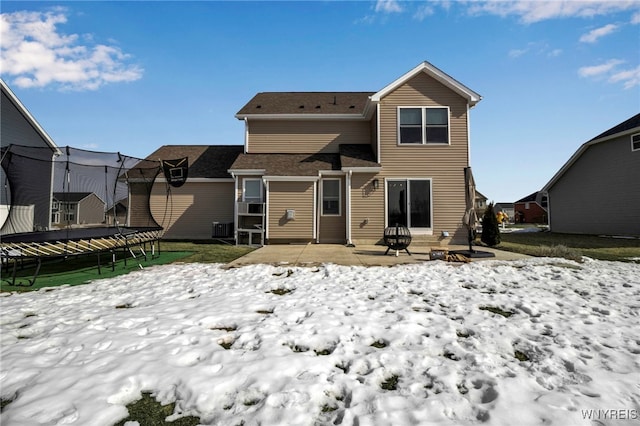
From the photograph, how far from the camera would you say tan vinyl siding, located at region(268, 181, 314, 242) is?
12531 mm

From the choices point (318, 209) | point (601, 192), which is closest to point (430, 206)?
point (318, 209)

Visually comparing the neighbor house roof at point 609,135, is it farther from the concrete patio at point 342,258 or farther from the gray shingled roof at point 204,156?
the gray shingled roof at point 204,156

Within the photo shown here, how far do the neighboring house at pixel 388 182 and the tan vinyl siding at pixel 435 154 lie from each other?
39mm

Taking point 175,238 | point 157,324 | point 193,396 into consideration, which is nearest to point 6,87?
point 175,238

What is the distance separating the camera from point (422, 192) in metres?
12.3

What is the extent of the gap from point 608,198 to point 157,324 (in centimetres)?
2253

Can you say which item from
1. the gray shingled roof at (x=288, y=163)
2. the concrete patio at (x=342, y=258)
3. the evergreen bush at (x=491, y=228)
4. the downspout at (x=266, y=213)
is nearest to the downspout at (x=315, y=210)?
the gray shingled roof at (x=288, y=163)

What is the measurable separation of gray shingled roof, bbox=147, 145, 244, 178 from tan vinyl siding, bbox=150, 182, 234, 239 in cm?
63

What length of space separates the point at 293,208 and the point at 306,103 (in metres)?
6.61

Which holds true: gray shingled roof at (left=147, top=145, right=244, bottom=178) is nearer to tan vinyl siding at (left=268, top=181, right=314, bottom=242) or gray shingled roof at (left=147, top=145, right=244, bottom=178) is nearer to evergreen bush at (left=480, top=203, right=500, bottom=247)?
tan vinyl siding at (left=268, top=181, right=314, bottom=242)

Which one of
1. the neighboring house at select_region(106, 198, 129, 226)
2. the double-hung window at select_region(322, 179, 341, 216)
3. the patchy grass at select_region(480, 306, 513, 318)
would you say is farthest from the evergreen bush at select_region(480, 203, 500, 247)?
the neighboring house at select_region(106, 198, 129, 226)

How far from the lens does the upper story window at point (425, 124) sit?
488 inches

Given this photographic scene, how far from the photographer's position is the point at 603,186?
17016 millimetres

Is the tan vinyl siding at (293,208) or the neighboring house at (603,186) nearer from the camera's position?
the tan vinyl siding at (293,208)
